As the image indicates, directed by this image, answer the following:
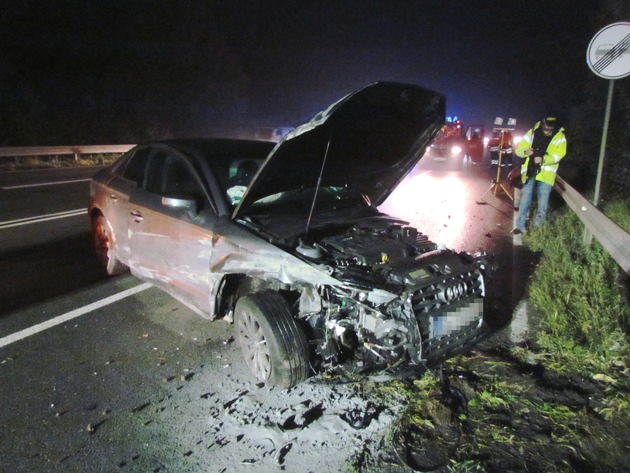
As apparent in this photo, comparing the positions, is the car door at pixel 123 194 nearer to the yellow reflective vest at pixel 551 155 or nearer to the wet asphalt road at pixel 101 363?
the wet asphalt road at pixel 101 363

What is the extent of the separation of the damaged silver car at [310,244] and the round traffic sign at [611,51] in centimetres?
241

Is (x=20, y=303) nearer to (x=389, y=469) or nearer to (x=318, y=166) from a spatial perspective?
(x=318, y=166)

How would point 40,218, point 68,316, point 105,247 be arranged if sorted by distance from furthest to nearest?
1. point 40,218
2. point 105,247
3. point 68,316

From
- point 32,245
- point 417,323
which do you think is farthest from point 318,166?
point 32,245

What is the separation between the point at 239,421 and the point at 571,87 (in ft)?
88.4

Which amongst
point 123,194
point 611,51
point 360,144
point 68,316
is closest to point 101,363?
point 68,316

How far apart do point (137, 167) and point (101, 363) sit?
2.05m

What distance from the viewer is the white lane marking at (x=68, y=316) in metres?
3.66

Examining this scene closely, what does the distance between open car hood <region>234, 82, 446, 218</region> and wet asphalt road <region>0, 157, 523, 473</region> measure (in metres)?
1.26

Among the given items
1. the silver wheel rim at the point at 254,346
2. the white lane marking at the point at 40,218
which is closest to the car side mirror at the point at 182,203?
the silver wheel rim at the point at 254,346

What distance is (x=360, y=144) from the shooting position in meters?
4.05

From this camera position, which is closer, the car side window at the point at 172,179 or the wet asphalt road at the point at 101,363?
the wet asphalt road at the point at 101,363

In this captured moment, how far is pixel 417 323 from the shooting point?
8.86ft

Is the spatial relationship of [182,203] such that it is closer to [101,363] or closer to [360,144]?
[101,363]
